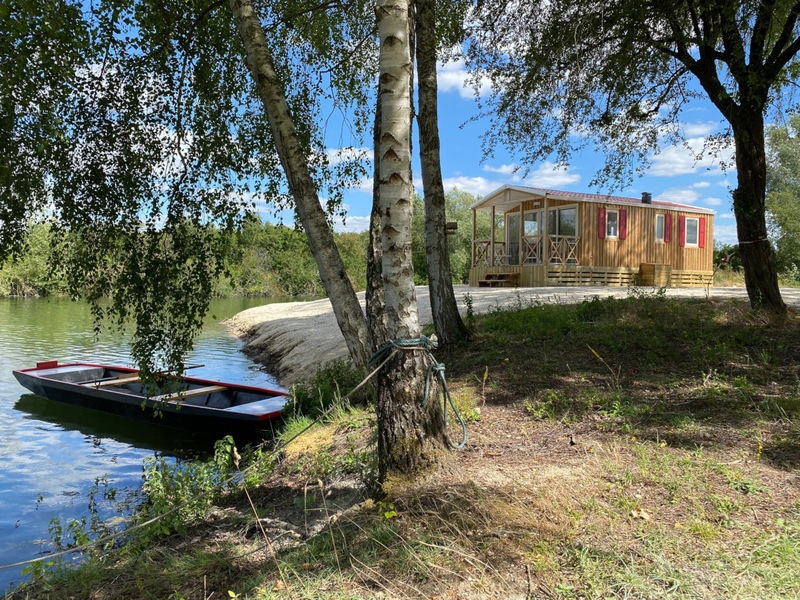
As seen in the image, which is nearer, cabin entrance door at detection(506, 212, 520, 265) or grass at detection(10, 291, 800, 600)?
grass at detection(10, 291, 800, 600)

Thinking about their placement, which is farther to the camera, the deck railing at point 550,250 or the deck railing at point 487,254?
the deck railing at point 487,254

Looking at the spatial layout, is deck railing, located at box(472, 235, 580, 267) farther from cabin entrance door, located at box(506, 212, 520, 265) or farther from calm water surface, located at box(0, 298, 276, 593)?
calm water surface, located at box(0, 298, 276, 593)

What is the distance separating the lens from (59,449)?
890 cm

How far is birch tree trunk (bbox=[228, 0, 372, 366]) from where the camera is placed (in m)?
4.82

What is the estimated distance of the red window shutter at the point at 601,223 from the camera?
2061 centimetres

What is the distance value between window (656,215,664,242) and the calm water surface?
1615 cm

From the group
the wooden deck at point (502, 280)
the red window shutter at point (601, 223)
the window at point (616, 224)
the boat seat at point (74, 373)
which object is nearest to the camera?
the boat seat at point (74, 373)

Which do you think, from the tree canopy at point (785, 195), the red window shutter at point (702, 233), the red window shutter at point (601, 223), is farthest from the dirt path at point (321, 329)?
the tree canopy at point (785, 195)

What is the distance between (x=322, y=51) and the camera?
7762mm

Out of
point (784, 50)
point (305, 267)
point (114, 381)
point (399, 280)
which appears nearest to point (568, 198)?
point (784, 50)

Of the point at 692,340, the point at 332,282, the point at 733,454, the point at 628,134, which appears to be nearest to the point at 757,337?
the point at 692,340

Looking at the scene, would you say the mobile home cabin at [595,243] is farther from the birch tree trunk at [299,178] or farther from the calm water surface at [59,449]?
the birch tree trunk at [299,178]

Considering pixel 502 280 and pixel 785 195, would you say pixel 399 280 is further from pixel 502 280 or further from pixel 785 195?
pixel 785 195

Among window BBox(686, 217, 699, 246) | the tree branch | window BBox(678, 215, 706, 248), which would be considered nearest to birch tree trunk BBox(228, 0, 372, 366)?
the tree branch
